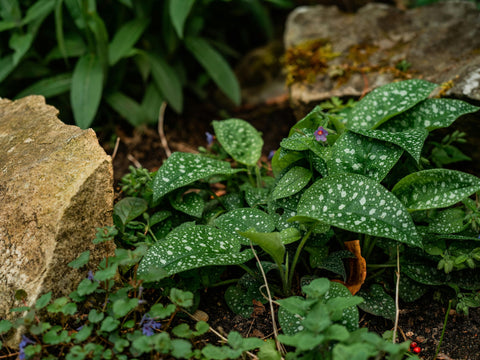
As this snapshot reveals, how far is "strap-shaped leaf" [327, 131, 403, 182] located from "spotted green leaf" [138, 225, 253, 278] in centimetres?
56

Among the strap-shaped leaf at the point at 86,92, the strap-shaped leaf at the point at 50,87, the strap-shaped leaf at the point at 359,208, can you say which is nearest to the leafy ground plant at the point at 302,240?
the strap-shaped leaf at the point at 359,208

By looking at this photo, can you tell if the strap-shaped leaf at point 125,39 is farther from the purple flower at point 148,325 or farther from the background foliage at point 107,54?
the purple flower at point 148,325

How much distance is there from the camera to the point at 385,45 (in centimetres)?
303

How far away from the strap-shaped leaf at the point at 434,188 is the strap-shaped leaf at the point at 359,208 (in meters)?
0.24

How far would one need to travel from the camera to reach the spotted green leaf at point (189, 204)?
2.04m

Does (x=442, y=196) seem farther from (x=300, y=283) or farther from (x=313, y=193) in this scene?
(x=300, y=283)

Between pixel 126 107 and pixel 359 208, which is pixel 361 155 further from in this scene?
pixel 126 107

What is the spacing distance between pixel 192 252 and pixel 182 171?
0.49m

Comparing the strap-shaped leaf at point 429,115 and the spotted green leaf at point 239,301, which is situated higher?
the strap-shaped leaf at point 429,115

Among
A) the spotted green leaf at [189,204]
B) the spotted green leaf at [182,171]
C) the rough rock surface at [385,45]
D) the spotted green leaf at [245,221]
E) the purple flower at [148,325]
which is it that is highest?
the rough rock surface at [385,45]

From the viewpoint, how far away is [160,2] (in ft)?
10.9

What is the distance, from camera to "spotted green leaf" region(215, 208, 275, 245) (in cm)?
187

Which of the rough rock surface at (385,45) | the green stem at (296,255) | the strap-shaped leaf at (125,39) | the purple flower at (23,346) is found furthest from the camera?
the strap-shaped leaf at (125,39)

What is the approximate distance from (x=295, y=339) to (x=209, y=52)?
2.55 metres
